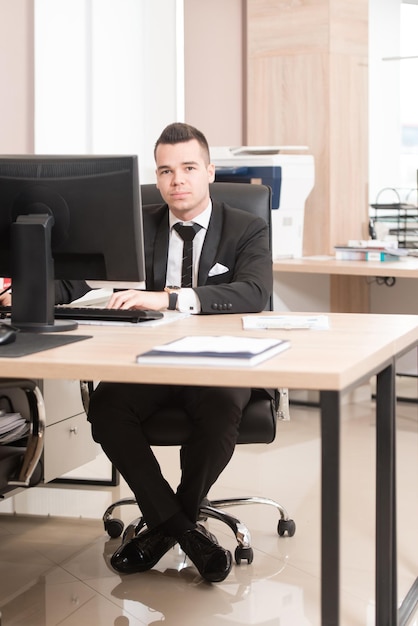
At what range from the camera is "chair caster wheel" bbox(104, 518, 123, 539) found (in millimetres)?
2990

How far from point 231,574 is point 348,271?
186 cm

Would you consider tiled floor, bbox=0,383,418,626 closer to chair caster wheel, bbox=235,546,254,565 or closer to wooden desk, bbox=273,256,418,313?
chair caster wheel, bbox=235,546,254,565

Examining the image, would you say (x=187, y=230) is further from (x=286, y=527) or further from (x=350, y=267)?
(x=350, y=267)

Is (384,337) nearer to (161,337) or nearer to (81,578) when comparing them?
(161,337)

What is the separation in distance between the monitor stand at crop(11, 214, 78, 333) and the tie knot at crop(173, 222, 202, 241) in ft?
2.04

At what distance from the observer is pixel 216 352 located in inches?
72.2

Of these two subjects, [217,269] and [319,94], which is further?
[319,94]

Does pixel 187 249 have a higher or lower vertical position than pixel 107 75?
lower

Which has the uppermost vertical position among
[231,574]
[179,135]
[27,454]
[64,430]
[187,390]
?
[179,135]

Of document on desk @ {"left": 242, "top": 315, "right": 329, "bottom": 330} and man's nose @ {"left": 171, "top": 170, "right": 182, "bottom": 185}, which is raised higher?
man's nose @ {"left": 171, "top": 170, "right": 182, "bottom": 185}

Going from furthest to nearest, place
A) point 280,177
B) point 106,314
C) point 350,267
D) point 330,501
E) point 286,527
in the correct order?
point 280,177 → point 350,267 → point 286,527 → point 106,314 → point 330,501

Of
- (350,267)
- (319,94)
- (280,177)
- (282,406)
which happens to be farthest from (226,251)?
(319,94)

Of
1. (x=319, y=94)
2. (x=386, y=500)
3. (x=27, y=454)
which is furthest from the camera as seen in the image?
(x=319, y=94)

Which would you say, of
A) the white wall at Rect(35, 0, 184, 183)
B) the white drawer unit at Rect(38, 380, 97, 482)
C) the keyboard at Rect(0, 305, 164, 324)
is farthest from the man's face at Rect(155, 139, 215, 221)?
the white wall at Rect(35, 0, 184, 183)
